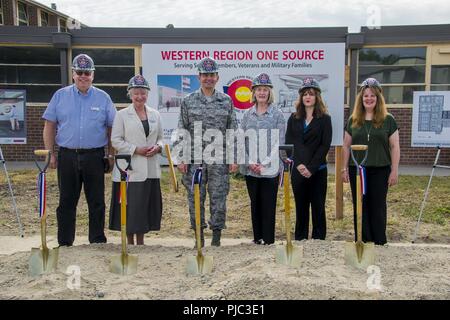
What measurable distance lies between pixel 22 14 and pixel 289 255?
2577 centimetres

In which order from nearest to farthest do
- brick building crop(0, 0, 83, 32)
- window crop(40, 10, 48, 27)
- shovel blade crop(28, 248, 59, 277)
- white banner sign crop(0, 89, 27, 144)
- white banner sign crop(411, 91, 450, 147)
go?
shovel blade crop(28, 248, 59, 277) < white banner sign crop(411, 91, 450, 147) < white banner sign crop(0, 89, 27, 144) < brick building crop(0, 0, 83, 32) < window crop(40, 10, 48, 27)

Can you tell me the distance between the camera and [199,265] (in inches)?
152

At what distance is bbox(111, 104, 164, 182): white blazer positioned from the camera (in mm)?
4598

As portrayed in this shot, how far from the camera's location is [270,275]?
11.6 feet

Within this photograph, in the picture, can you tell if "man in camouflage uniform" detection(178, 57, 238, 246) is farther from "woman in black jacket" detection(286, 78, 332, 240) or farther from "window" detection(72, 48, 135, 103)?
"window" detection(72, 48, 135, 103)

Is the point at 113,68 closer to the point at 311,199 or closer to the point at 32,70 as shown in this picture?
the point at 32,70

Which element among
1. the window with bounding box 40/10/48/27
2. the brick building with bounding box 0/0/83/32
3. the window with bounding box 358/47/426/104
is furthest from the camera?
the window with bounding box 40/10/48/27

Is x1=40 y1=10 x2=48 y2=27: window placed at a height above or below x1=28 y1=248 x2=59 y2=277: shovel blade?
above

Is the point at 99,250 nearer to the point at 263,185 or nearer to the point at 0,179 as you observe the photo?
the point at 263,185

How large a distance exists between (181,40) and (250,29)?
2.61 meters

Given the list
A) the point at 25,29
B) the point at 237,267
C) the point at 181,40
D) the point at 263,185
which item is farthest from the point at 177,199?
the point at 25,29

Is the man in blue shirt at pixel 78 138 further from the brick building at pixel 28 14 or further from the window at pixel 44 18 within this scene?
the window at pixel 44 18

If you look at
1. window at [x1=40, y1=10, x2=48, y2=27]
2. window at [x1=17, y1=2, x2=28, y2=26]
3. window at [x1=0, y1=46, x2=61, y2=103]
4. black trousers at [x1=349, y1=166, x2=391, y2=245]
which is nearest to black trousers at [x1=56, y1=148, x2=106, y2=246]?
black trousers at [x1=349, y1=166, x2=391, y2=245]

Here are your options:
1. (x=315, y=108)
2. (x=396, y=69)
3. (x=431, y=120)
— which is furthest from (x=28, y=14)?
(x=315, y=108)
